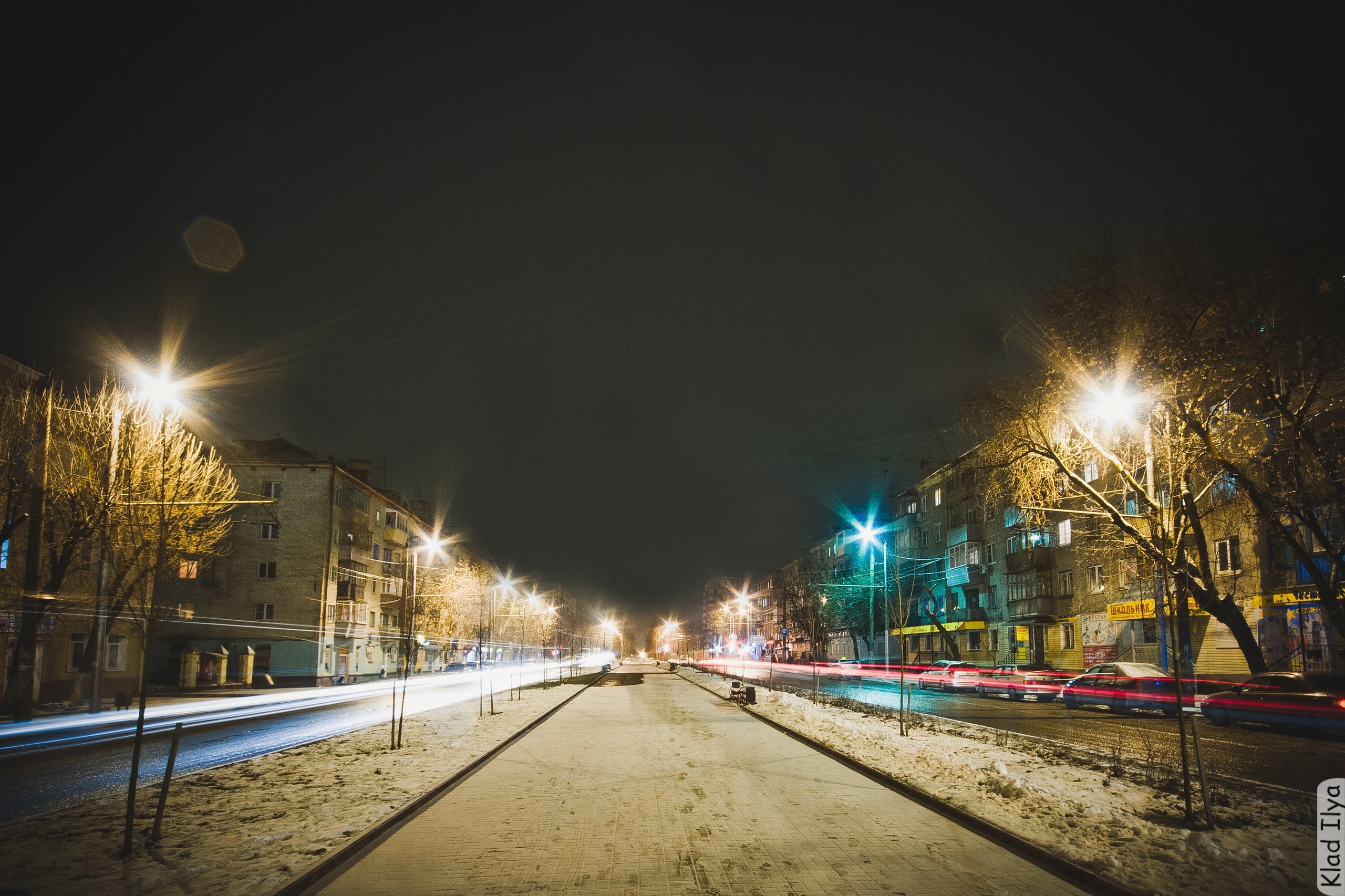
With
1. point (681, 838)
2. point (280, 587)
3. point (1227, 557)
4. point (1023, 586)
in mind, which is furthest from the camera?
point (1023, 586)

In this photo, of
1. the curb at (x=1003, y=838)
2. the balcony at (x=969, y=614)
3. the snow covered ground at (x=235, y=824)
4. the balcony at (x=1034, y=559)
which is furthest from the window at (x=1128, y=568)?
the balcony at (x=969, y=614)

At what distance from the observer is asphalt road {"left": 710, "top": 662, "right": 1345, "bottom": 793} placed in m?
13.0

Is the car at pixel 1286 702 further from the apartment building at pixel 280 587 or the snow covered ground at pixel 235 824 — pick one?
the apartment building at pixel 280 587

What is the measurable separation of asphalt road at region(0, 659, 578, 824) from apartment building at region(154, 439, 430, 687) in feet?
73.8

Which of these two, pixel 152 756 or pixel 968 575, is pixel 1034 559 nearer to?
pixel 968 575

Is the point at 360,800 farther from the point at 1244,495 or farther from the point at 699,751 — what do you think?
the point at 1244,495

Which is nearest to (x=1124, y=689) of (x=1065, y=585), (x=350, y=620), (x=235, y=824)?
(x=1065, y=585)

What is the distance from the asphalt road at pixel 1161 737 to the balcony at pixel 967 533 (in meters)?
27.8

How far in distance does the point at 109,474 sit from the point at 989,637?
52.0 meters

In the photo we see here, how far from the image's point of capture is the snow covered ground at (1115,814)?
6.71 metres

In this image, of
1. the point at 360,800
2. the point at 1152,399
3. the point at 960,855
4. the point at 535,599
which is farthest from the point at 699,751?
the point at 535,599

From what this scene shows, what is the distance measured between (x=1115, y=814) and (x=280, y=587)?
5014 cm

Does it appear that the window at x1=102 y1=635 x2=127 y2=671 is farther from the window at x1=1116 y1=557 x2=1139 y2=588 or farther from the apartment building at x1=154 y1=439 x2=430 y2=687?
the window at x1=1116 y1=557 x2=1139 y2=588

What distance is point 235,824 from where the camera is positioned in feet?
28.2
